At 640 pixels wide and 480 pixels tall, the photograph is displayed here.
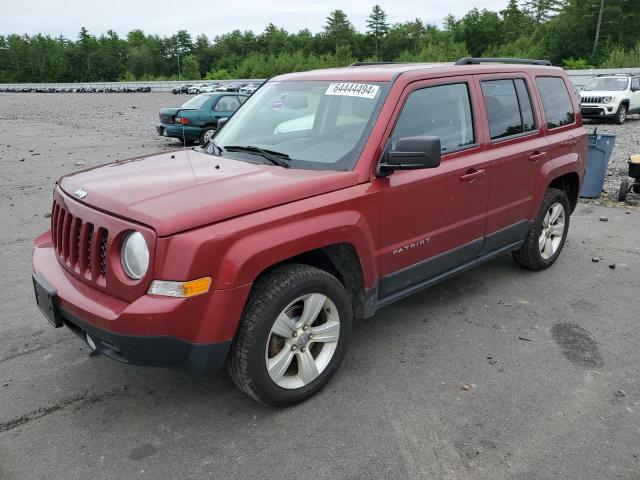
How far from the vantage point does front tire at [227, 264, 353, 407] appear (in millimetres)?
2895

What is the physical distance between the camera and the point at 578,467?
8.94 feet

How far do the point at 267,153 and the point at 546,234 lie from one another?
3109 millimetres

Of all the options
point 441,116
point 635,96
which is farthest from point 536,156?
point 635,96

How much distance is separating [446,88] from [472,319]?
181cm

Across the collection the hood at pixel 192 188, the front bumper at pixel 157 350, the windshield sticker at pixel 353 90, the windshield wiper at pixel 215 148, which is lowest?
the front bumper at pixel 157 350

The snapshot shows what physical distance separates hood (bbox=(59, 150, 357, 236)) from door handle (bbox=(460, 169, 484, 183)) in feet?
3.52

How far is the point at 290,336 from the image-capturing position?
3111mm

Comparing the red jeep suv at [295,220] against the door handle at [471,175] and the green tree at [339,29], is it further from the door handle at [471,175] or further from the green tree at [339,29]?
the green tree at [339,29]

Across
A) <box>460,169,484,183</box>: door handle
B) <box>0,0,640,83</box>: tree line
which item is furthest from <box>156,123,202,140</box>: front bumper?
<box>0,0,640,83</box>: tree line

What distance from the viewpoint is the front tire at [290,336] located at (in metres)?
2.89

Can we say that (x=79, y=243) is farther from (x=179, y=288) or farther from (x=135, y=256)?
(x=179, y=288)

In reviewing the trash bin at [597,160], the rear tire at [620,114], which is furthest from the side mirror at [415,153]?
the rear tire at [620,114]

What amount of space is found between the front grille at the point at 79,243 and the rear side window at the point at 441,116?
1861mm

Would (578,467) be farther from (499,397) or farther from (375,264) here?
(375,264)
